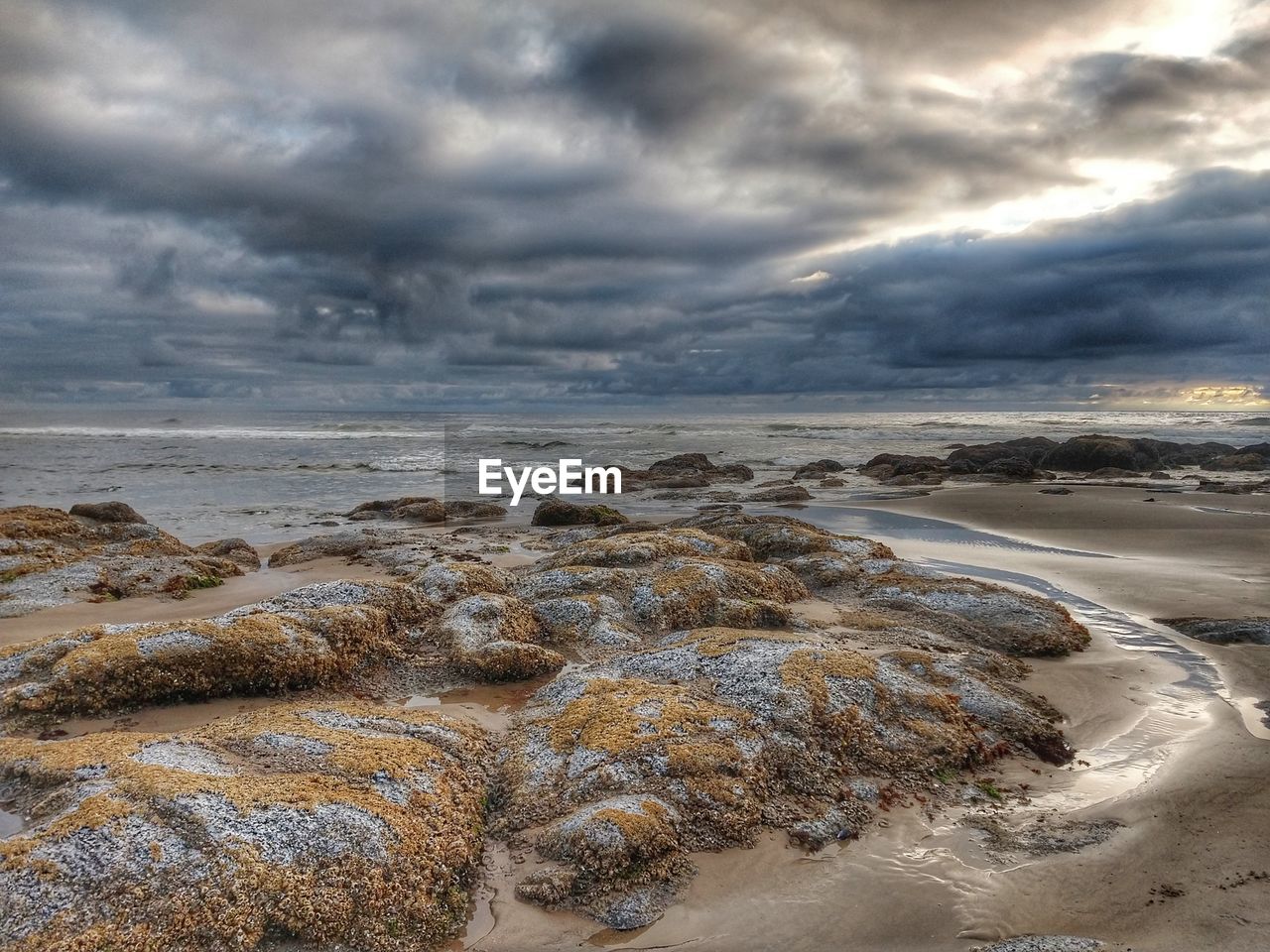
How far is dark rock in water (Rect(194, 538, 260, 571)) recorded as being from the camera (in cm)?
1459

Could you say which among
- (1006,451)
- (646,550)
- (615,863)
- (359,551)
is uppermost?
(1006,451)

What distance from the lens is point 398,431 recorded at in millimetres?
82000

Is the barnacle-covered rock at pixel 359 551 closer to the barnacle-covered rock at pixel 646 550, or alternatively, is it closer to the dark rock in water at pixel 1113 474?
the barnacle-covered rock at pixel 646 550

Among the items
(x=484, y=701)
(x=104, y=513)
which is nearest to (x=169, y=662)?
(x=484, y=701)

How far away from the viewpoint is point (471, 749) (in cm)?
615

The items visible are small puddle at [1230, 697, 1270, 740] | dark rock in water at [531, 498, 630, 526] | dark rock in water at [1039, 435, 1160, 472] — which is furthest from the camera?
dark rock in water at [1039, 435, 1160, 472]

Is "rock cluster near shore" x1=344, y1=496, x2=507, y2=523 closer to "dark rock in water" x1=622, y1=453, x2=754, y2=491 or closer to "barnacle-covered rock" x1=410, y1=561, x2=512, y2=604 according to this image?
"dark rock in water" x1=622, y1=453, x2=754, y2=491

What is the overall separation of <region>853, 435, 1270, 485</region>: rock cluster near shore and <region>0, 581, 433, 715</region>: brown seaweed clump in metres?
29.4

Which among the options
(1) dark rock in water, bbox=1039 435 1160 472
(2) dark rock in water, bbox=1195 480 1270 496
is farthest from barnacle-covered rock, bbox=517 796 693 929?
(1) dark rock in water, bbox=1039 435 1160 472

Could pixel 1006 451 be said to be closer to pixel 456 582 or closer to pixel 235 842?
pixel 456 582

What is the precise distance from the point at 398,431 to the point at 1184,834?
274 feet

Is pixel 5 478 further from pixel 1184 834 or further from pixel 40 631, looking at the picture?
pixel 1184 834

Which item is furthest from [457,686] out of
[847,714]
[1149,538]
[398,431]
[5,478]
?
[398,431]

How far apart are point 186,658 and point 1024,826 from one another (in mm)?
7880
